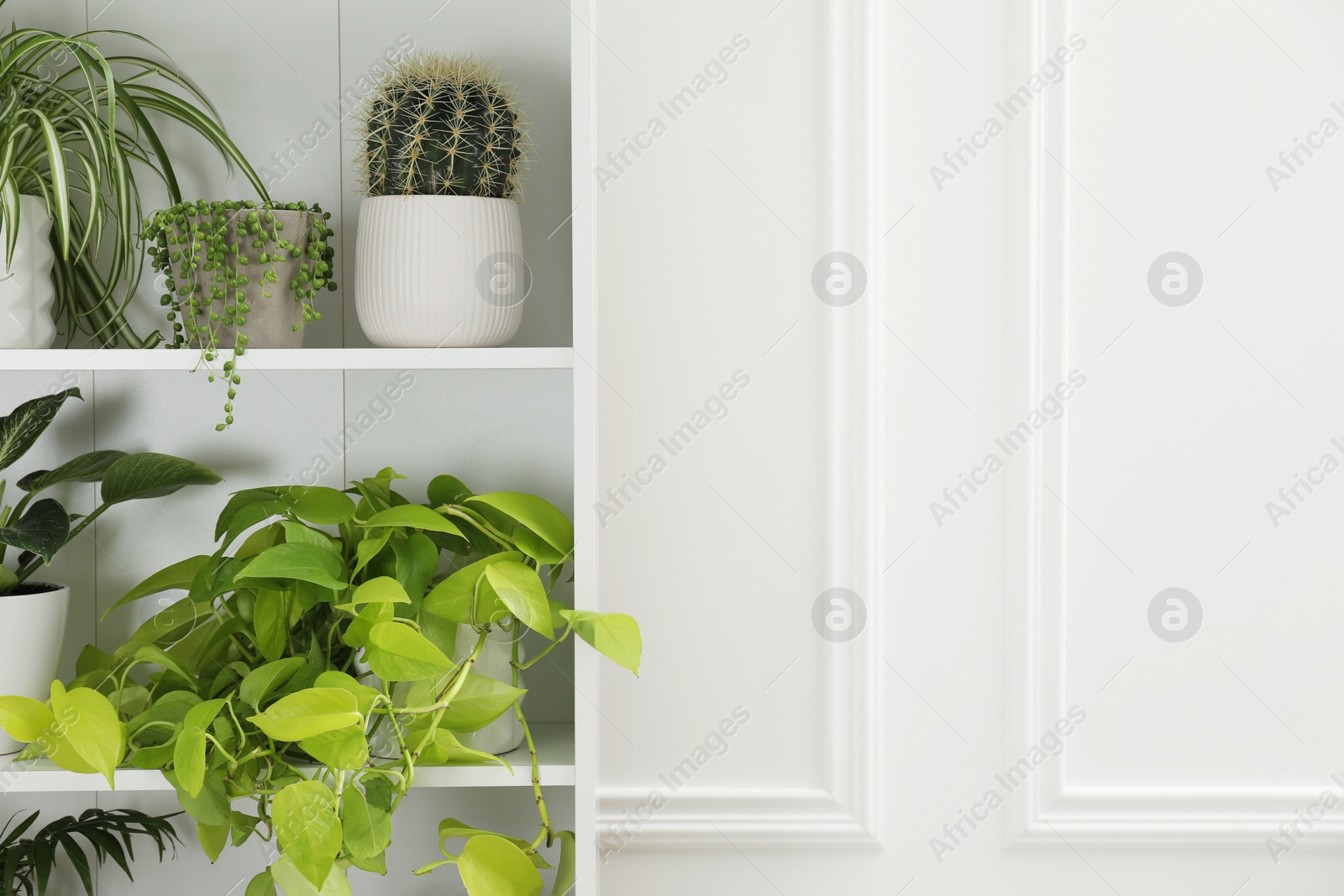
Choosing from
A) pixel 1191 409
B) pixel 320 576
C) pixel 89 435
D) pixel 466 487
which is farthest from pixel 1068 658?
pixel 89 435

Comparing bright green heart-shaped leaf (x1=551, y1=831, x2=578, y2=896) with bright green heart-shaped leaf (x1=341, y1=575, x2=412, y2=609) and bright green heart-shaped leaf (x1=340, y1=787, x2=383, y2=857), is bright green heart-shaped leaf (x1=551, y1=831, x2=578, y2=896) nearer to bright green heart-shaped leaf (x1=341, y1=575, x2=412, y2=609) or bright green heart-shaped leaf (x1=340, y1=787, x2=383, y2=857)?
bright green heart-shaped leaf (x1=340, y1=787, x2=383, y2=857)

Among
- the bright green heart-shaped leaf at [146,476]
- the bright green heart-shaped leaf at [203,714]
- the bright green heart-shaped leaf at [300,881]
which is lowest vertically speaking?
the bright green heart-shaped leaf at [300,881]

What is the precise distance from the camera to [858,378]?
1051 millimetres

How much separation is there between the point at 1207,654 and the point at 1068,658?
0.17 meters

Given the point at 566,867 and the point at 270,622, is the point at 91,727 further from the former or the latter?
the point at 566,867

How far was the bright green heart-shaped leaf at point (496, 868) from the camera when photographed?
0.79m

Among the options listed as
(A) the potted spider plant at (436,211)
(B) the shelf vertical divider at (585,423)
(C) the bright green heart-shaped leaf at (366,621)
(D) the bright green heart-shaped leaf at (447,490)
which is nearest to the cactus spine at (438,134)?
(A) the potted spider plant at (436,211)

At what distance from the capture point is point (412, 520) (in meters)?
0.80

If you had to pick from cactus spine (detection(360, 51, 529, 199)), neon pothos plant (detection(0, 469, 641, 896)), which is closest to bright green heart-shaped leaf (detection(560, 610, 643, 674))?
neon pothos plant (detection(0, 469, 641, 896))

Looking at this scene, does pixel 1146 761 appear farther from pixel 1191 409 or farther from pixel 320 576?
pixel 320 576

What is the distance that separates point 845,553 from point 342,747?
602 millimetres

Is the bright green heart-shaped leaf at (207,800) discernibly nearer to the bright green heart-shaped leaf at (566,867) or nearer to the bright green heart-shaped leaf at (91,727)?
the bright green heart-shaped leaf at (91,727)

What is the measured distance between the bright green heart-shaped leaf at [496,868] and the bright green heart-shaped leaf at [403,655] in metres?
0.19

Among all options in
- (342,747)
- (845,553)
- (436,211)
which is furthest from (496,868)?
(436,211)
